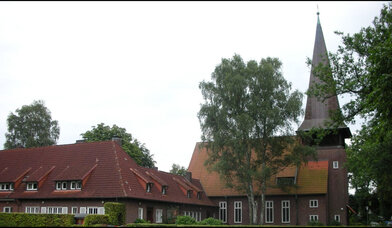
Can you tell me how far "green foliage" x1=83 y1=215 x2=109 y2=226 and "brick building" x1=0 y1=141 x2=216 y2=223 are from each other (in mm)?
2818

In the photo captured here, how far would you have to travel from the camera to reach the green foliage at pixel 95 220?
2930 cm

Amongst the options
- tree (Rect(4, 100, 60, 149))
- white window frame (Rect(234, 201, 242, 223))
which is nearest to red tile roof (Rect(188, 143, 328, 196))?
white window frame (Rect(234, 201, 242, 223))

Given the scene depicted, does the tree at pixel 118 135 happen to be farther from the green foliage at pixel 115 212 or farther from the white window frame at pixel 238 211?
the green foliage at pixel 115 212

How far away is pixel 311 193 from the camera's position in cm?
4438

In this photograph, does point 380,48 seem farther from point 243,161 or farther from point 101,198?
point 101,198

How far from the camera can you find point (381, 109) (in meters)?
24.1

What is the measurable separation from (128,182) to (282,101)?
→ 15354mm

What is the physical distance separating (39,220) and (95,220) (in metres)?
4.81

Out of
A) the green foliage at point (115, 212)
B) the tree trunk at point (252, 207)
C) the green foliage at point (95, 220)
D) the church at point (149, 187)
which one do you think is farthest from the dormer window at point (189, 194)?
the green foliage at point (95, 220)

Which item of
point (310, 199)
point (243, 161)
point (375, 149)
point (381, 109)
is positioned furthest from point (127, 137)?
point (381, 109)

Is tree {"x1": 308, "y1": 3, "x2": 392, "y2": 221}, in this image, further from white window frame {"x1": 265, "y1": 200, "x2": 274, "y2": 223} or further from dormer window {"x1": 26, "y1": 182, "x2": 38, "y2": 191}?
dormer window {"x1": 26, "y1": 182, "x2": 38, "y2": 191}

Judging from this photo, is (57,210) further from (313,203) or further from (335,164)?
(335,164)

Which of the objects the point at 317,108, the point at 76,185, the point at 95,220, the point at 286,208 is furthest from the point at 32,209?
the point at 317,108

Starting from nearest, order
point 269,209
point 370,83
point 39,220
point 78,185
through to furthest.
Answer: point 370,83 < point 39,220 < point 78,185 < point 269,209
